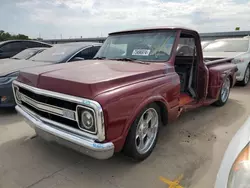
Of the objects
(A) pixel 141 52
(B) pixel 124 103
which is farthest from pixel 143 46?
(B) pixel 124 103

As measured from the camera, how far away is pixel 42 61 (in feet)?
17.1

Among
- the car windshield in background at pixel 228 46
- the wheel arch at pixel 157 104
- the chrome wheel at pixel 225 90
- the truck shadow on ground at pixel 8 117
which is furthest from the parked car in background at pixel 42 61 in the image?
the car windshield in background at pixel 228 46

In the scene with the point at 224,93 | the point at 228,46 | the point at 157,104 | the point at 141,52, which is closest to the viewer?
the point at 157,104

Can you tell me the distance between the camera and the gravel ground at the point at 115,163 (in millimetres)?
2314

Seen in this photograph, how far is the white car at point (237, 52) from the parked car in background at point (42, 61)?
151 inches

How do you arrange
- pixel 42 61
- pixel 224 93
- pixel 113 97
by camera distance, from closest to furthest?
pixel 113 97, pixel 224 93, pixel 42 61

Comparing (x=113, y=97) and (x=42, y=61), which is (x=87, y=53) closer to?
(x=42, y=61)

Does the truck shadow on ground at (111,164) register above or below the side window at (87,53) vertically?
below

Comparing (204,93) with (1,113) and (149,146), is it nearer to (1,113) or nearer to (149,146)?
(149,146)

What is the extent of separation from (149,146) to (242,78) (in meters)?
5.51

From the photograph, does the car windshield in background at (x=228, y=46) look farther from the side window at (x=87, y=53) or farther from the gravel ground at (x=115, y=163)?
the gravel ground at (x=115, y=163)

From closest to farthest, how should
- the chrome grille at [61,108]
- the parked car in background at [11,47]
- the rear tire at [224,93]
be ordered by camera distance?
the chrome grille at [61,108] → the rear tire at [224,93] → the parked car in background at [11,47]

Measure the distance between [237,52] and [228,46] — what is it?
0.48 meters

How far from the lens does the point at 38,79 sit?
8.07 feet
